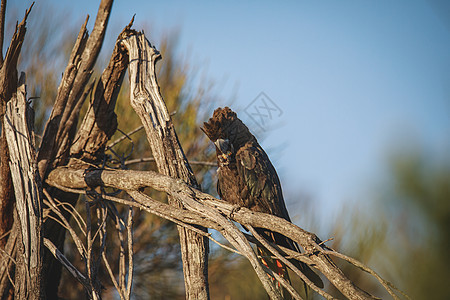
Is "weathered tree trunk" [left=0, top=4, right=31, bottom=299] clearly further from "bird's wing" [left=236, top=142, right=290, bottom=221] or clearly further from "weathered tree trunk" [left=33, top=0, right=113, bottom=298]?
"bird's wing" [left=236, top=142, right=290, bottom=221]

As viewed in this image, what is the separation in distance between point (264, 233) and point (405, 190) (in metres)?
1.23

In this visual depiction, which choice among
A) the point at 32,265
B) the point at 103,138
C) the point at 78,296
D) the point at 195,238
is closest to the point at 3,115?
the point at 103,138

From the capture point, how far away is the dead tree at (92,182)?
2.26 m

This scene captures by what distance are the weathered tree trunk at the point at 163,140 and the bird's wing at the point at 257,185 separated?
463mm

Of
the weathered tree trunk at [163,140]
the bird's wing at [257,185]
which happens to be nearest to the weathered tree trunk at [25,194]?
the weathered tree trunk at [163,140]

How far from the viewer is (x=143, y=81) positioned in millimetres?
2766

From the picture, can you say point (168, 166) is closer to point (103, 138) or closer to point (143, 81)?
point (143, 81)

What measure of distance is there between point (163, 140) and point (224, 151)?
543 millimetres

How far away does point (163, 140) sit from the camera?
2.55 m

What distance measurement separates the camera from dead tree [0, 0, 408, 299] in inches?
89.0

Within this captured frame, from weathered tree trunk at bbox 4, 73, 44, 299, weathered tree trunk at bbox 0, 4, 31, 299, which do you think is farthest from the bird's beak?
weathered tree trunk at bbox 0, 4, 31, 299

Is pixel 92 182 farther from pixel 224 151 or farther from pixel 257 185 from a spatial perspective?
pixel 257 185

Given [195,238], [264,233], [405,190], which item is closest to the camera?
[405,190]

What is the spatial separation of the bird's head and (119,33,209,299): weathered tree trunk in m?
0.41
